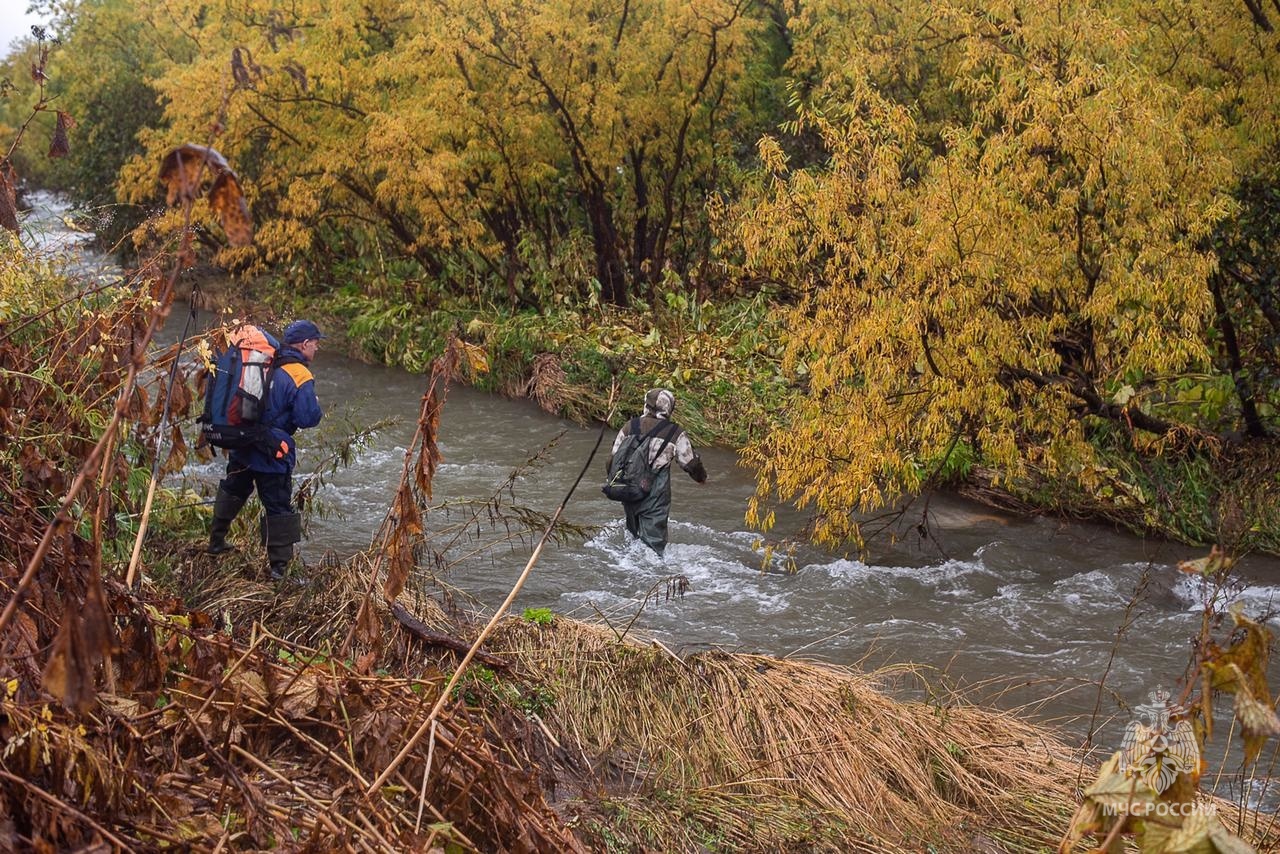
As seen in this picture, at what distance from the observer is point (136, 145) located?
23.8 meters

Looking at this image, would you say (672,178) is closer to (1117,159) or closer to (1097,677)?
(1117,159)

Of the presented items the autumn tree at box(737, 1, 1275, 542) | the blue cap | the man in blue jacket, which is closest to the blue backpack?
the man in blue jacket

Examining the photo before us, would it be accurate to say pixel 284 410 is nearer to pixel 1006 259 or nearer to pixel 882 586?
pixel 882 586

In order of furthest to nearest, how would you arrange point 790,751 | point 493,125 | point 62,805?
point 493,125, point 790,751, point 62,805

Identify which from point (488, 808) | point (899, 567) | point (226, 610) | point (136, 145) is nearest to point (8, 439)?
point (226, 610)

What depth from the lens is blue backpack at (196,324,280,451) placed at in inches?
278

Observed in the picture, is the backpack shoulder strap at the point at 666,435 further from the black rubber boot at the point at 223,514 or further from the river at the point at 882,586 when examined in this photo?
the black rubber boot at the point at 223,514

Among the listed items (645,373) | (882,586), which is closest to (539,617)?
(882,586)

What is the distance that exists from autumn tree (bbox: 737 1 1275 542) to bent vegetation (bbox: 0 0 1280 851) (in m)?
0.04

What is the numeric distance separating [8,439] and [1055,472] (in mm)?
8787

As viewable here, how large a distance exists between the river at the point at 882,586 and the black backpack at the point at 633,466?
498 millimetres

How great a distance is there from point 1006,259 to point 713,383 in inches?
255

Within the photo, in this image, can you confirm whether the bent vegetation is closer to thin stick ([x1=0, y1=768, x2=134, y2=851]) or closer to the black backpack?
thin stick ([x1=0, y1=768, x2=134, y2=851])

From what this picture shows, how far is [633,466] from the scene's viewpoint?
9547mm
